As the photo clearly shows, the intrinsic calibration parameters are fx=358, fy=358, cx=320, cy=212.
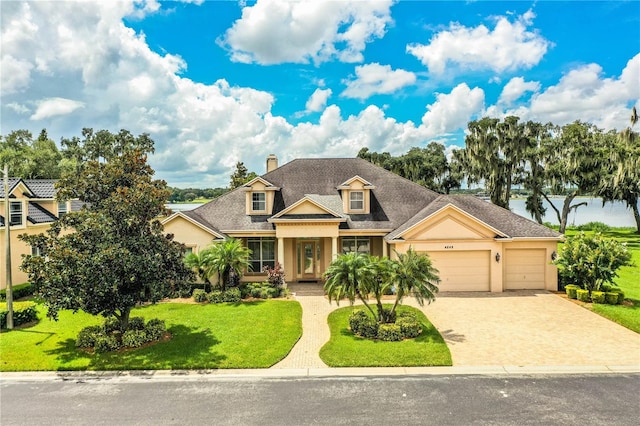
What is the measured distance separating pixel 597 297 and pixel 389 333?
1227 centimetres

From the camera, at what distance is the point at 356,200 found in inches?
961

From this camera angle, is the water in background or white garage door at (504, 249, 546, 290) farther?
the water in background

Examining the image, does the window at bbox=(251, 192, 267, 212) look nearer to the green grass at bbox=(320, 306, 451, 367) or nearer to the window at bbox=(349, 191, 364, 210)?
the window at bbox=(349, 191, 364, 210)

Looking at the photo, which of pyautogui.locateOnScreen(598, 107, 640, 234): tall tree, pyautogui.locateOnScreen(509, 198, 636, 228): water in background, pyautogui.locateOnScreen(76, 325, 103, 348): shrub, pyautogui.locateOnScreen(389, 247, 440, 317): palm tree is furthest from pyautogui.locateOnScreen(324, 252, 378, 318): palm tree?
pyautogui.locateOnScreen(509, 198, 636, 228): water in background

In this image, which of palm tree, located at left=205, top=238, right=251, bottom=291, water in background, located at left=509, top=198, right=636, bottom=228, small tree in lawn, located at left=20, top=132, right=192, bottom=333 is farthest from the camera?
water in background, located at left=509, top=198, right=636, bottom=228

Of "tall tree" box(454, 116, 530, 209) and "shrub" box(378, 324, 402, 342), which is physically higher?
"tall tree" box(454, 116, 530, 209)

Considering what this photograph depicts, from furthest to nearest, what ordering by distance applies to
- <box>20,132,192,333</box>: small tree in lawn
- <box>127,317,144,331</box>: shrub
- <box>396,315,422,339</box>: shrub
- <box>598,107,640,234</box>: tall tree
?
1. <box>598,107,640,234</box>: tall tree
2. <box>127,317,144,331</box>: shrub
3. <box>396,315,422,339</box>: shrub
4. <box>20,132,192,333</box>: small tree in lawn

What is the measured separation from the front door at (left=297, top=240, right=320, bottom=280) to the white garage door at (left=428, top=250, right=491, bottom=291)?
7.58 metres

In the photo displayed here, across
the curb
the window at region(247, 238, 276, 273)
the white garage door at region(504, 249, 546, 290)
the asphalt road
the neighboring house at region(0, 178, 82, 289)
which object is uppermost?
the neighboring house at region(0, 178, 82, 289)

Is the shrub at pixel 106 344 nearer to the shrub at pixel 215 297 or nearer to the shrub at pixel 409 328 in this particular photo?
the shrub at pixel 215 297

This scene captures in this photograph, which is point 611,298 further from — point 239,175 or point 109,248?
point 239,175

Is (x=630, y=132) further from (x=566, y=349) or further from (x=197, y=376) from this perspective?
(x=197, y=376)

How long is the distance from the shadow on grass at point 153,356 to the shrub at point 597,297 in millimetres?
18272

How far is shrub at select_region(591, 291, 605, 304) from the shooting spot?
18.1 m
